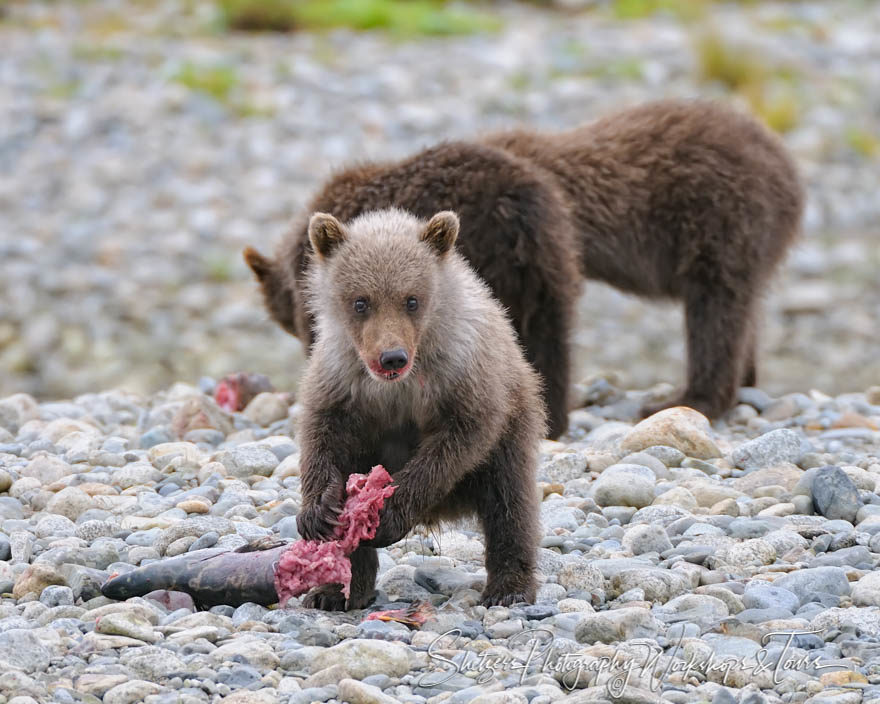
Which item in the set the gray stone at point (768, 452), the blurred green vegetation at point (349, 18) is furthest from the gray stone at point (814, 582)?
the blurred green vegetation at point (349, 18)

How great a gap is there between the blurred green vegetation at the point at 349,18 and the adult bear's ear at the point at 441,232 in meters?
16.0

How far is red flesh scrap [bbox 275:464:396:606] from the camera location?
17.7 feet

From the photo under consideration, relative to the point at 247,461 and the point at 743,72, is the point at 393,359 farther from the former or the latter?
the point at 743,72

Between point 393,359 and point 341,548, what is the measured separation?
0.77 m

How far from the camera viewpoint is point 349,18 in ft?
71.9

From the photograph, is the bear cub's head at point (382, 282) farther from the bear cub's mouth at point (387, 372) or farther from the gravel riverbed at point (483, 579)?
the gravel riverbed at point (483, 579)

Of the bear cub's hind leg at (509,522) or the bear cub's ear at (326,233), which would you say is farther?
the bear cub's ear at (326,233)

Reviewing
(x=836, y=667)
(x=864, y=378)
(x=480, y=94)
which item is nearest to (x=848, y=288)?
(x=864, y=378)

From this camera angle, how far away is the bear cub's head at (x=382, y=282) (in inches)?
215

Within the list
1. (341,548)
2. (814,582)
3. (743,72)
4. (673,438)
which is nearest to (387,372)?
(341,548)

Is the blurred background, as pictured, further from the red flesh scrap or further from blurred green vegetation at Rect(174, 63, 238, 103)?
the red flesh scrap

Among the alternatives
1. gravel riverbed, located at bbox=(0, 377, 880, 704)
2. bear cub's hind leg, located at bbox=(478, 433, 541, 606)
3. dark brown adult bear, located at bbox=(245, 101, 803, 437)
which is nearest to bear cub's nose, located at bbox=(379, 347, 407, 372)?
bear cub's hind leg, located at bbox=(478, 433, 541, 606)

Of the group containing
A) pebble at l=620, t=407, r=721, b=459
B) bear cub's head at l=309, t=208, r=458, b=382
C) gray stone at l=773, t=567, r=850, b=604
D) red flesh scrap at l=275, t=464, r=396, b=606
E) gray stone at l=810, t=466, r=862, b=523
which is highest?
bear cub's head at l=309, t=208, r=458, b=382

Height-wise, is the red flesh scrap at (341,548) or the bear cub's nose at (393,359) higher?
the bear cub's nose at (393,359)
